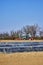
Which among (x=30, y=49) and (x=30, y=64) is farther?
(x=30, y=49)

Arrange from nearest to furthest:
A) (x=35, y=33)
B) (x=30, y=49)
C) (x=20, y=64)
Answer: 1. (x=20, y=64)
2. (x=30, y=49)
3. (x=35, y=33)

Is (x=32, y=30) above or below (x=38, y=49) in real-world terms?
above

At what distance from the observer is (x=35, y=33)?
81.0 m

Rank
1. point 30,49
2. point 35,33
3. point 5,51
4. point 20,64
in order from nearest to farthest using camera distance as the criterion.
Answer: point 20,64 → point 5,51 → point 30,49 → point 35,33

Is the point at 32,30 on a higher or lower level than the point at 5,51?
higher

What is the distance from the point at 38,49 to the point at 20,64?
7902 mm

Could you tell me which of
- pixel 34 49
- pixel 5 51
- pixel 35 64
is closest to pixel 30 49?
pixel 34 49

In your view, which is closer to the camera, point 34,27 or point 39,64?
point 39,64

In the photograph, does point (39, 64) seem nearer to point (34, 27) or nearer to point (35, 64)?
point (35, 64)

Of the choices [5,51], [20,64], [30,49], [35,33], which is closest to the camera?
[20,64]

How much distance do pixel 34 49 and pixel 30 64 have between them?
7.64m

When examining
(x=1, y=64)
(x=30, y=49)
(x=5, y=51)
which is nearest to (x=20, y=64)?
(x=1, y=64)

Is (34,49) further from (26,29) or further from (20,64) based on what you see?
(26,29)

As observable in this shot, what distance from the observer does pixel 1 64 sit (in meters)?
9.54
